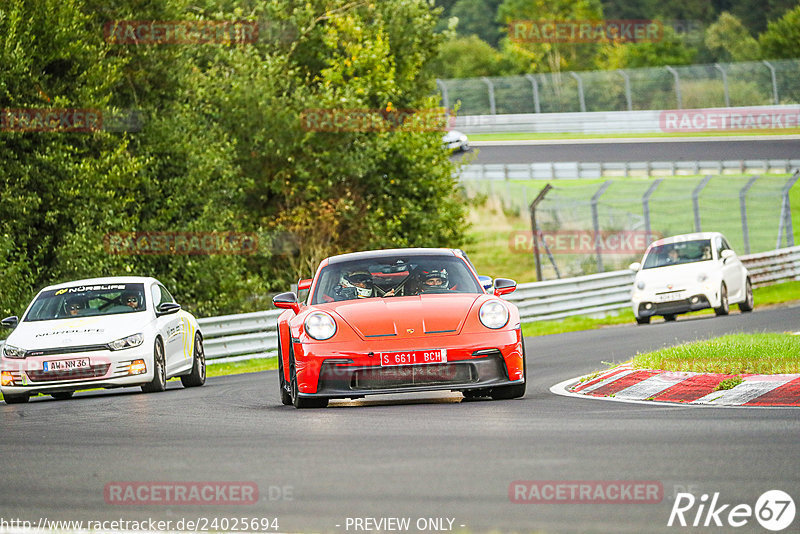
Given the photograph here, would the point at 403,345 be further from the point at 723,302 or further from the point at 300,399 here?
the point at 723,302

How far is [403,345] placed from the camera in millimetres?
10578

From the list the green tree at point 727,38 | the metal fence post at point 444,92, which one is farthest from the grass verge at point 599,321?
the green tree at point 727,38

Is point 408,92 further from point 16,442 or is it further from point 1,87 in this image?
point 16,442

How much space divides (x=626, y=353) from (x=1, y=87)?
13141 millimetres

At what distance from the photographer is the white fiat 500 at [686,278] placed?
77.8 ft

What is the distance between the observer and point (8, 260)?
24203 mm

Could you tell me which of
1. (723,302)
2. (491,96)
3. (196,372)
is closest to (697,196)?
(723,302)

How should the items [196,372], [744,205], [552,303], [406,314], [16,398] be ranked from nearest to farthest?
[406,314] → [16,398] → [196,372] → [552,303] → [744,205]

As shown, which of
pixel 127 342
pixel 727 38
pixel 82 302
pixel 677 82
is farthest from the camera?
pixel 727 38

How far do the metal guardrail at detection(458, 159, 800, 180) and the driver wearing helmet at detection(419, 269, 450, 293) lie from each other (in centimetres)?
3123

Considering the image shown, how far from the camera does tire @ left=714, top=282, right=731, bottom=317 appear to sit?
78.7 feet

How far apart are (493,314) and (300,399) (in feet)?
5.69

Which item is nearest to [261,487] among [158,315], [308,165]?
[158,315]

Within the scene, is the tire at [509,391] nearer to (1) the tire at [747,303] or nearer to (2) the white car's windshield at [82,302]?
(2) the white car's windshield at [82,302]
